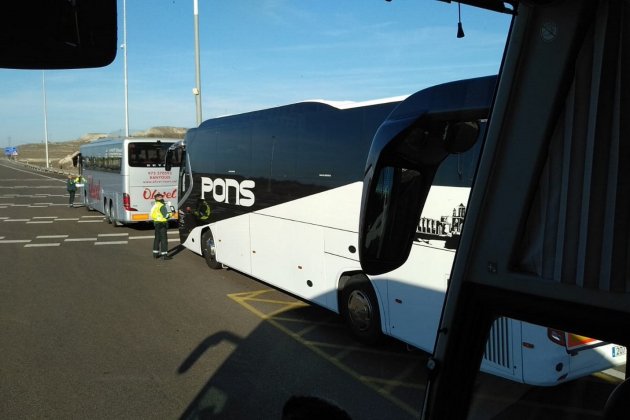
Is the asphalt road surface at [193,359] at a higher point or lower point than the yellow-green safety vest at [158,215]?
lower

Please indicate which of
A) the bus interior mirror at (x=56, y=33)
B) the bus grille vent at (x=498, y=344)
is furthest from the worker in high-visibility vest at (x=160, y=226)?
the bus interior mirror at (x=56, y=33)

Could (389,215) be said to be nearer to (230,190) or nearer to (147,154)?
(230,190)

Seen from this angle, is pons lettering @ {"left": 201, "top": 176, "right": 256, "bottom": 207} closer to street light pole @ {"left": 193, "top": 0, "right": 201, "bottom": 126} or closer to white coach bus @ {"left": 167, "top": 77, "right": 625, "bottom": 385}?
white coach bus @ {"left": 167, "top": 77, "right": 625, "bottom": 385}

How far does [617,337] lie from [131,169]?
18444 mm

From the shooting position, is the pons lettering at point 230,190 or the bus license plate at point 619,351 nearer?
the bus license plate at point 619,351

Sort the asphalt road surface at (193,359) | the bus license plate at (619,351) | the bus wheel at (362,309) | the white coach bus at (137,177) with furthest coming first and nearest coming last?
the white coach bus at (137,177) → the bus wheel at (362,309) → the asphalt road surface at (193,359) → the bus license plate at (619,351)

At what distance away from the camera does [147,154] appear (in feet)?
60.5

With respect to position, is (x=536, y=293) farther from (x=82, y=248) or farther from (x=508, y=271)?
(x=82, y=248)

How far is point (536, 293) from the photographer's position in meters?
1.51

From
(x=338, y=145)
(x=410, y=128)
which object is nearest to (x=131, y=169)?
(x=338, y=145)

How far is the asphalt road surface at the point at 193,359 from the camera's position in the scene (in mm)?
4715

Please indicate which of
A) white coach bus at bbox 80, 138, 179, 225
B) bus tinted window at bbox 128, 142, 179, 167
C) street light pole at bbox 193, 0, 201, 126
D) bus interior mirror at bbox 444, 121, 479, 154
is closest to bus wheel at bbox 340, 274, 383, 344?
bus interior mirror at bbox 444, 121, 479, 154

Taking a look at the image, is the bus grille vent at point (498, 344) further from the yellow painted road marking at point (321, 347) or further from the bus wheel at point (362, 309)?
the bus wheel at point (362, 309)

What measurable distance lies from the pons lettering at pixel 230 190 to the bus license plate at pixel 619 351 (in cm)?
817
